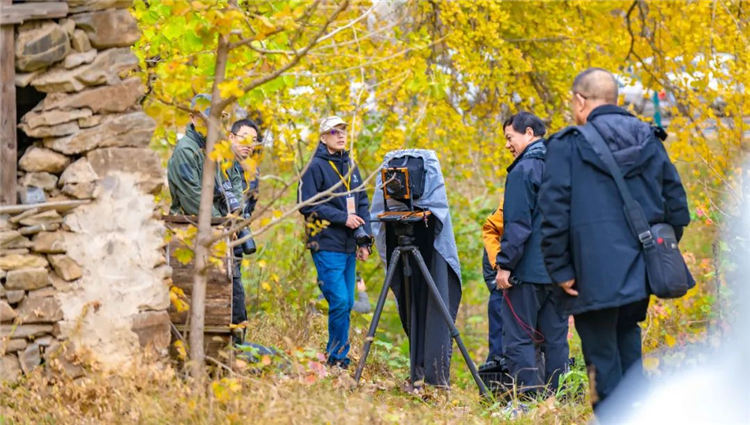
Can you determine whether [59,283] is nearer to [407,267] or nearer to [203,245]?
[203,245]

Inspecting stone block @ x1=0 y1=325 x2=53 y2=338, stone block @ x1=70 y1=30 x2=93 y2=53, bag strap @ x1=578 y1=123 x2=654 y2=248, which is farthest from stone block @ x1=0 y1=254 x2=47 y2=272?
bag strap @ x1=578 y1=123 x2=654 y2=248

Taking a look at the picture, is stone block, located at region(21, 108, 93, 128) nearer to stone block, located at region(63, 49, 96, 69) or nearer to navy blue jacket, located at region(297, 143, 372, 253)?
stone block, located at region(63, 49, 96, 69)

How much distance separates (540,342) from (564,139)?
2.07 meters

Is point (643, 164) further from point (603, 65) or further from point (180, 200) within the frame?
point (603, 65)

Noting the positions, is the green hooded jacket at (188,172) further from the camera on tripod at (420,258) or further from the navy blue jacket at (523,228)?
the navy blue jacket at (523,228)

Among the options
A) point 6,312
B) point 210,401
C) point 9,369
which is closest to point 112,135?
point 6,312

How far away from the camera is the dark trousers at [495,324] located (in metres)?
7.21

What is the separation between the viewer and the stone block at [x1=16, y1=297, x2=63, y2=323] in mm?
5164

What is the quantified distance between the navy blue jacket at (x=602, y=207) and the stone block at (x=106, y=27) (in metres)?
2.31

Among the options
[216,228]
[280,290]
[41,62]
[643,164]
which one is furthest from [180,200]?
[643,164]

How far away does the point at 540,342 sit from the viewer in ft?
21.2

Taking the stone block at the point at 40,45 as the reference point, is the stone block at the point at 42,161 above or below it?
below

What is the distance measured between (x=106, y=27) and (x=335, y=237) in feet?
7.88

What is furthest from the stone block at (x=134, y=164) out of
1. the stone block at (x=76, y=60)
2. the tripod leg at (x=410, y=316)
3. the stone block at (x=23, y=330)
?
the tripod leg at (x=410, y=316)
